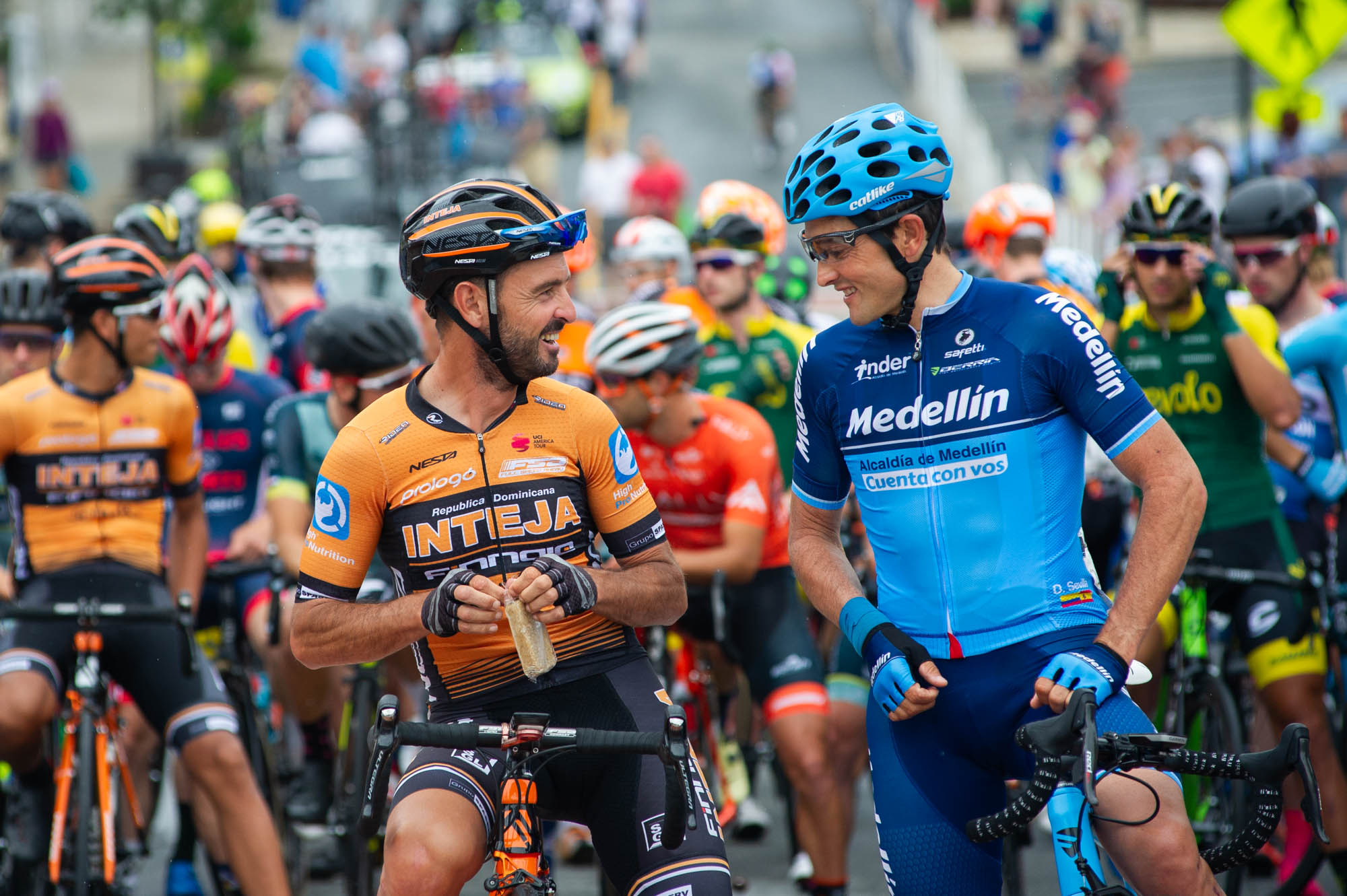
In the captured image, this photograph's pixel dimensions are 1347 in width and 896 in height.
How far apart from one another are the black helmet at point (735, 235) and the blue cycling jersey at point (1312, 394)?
10.0 feet

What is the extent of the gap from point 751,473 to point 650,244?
3.80 meters

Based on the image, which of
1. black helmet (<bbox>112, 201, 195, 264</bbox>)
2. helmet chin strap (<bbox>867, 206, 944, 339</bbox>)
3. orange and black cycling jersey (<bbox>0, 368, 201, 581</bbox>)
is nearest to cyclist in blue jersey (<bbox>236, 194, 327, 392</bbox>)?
black helmet (<bbox>112, 201, 195, 264</bbox>)

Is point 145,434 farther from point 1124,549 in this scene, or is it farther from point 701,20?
point 701,20

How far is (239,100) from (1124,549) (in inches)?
842

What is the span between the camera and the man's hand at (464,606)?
11.8 ft

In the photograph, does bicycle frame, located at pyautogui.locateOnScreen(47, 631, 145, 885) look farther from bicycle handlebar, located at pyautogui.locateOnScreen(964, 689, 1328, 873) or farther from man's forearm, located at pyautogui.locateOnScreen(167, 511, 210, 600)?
bicycle handlebar, located at pyautogui.locateOnScreen(964, 689, 1328, 873)

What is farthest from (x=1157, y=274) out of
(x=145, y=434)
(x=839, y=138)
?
(x=145, y=434)

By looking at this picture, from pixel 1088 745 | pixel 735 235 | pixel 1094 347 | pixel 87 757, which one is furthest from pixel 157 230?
pixel 1088 745

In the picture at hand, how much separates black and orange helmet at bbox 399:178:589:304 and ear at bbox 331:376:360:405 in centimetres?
260

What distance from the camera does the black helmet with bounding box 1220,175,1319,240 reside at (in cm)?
665

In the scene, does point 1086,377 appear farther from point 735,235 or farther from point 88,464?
point 735,235

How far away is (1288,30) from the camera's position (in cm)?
1080

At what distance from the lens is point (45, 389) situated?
235 inches

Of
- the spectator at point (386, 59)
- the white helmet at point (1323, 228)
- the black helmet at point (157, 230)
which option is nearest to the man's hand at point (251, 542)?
A: the black helmet at point (157, 230)
